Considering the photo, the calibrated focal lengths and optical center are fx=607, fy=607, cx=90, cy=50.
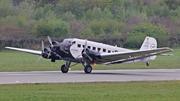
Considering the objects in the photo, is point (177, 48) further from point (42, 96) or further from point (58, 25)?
point (42, 96)

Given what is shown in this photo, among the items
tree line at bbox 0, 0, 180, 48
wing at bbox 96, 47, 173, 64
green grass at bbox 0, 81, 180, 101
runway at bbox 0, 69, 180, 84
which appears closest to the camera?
green grass at bbox 0, 81, 180, 101

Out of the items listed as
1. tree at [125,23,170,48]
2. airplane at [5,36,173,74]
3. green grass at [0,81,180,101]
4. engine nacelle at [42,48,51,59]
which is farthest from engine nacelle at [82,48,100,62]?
tree at [125,23,170,48]

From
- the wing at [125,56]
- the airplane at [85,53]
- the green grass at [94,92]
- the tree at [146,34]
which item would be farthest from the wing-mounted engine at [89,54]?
the tree at [146,34]

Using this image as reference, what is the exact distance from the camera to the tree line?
8019 centimetres

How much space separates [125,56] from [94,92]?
15187mm

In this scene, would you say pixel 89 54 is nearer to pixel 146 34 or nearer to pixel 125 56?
pixel 125 56

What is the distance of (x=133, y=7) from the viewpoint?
112375 mm

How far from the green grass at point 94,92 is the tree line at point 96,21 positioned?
46264mm

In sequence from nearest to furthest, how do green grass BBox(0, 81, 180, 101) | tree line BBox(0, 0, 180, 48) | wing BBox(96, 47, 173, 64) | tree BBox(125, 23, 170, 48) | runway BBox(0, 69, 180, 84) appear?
green grass BBox(0, 81, 180, 101) < runway BBox(0, 69, 180, 84) < wing BBox(96, 47, 173, 64) < tree BBox(125, 23, 170, 48) < tree line BBox(0, 0, 180, 48)

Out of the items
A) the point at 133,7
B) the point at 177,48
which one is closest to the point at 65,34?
the point at 177,48

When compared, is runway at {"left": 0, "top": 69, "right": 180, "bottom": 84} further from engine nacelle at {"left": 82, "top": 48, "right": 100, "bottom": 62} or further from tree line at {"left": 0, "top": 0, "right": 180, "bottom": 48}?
tree line at {"left": 0, "top": 0, "right": 180, "bottom": 48}

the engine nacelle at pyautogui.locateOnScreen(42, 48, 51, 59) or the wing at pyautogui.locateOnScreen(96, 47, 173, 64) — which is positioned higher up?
the engine nacelle at pyautogui.locateOnScreen(42, 48, 51, 59)

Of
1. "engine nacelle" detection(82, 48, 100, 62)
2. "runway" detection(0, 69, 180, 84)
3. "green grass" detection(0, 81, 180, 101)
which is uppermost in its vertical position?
"engine nacelle" detection(82, 48, 100, 62)

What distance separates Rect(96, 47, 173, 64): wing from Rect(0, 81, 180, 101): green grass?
31.7ft
